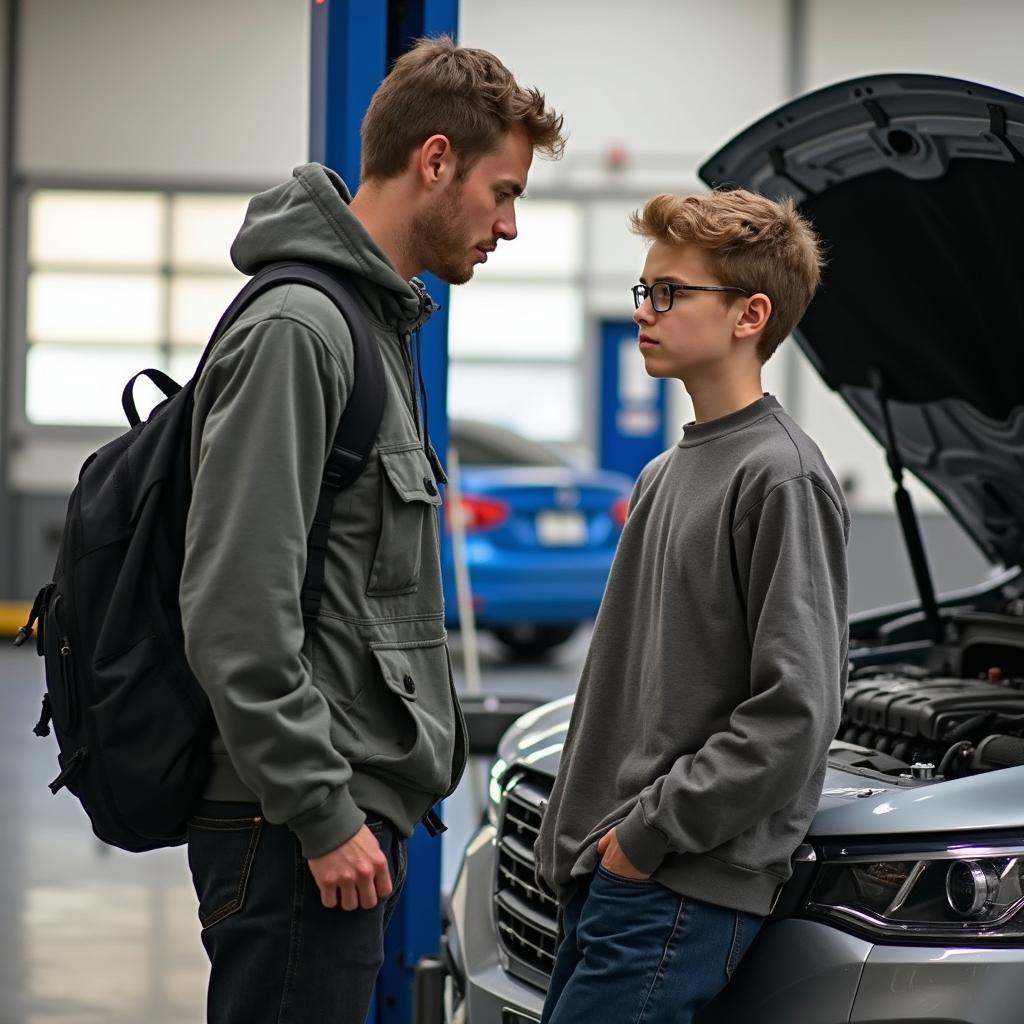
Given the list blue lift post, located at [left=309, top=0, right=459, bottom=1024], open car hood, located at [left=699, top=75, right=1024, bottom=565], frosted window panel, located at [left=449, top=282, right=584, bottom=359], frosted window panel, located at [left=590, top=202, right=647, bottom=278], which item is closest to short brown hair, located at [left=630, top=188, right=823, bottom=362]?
open car hood, located at [left=699, top=75, right=1024, bottom=565]

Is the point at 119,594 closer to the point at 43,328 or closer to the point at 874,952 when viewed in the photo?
the point at 874,952

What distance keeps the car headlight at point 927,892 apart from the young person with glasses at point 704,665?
0.28ft

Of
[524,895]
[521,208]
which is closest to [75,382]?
[521,208]

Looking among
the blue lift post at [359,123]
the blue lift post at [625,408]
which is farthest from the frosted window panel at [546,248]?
the blue lift post at [359,123]

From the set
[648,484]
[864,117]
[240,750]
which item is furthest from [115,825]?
[864,117]

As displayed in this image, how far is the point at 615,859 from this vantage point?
2.00m

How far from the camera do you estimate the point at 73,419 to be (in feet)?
44.3

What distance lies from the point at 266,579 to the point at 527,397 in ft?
40.2

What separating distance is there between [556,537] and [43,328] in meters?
6.26

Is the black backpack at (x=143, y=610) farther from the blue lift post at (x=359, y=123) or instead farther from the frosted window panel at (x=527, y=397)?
the frosted window panel at (x=527, y=397)

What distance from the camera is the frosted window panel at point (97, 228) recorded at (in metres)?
13.5

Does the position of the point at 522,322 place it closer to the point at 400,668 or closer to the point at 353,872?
the point at 400,668

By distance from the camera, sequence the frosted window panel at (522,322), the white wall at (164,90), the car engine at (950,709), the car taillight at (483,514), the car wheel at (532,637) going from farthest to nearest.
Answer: the frosted window panel at (522,322) < the white wall at (164,90) < the car wheel at (532,637) < the car taillight at (483,514) < the car engine at (950,709)

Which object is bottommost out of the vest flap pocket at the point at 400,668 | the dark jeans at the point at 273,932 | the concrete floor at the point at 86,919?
the concrete floor at the point at 86,919
